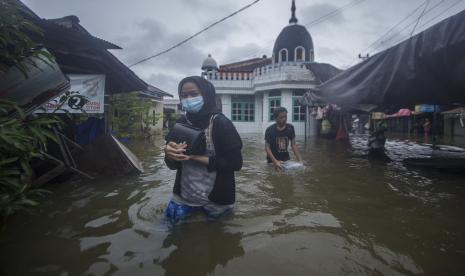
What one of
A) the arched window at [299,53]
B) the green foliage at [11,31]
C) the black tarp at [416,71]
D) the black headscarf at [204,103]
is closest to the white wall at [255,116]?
the arched window at [299,53]

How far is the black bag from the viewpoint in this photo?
2420 mm

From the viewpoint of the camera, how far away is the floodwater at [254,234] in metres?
2.15

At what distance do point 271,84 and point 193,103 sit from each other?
17.7 meters

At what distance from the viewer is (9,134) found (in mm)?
1582

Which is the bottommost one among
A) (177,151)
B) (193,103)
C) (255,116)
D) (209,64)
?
(177,151)

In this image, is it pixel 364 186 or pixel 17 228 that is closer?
pixel 17 228

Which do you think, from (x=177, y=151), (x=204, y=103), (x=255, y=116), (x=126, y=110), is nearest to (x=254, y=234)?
(x=177, y=151)

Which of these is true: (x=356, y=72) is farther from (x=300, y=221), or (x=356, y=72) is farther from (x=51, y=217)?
(x=51, y=217)

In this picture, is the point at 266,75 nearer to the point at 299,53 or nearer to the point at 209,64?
the point at 299,53

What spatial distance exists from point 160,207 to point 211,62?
2237 cm

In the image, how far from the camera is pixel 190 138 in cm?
243

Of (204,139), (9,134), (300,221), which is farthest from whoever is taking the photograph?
(300,221)

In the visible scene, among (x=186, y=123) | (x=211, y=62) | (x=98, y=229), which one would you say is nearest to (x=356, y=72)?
(x=186, y=123)

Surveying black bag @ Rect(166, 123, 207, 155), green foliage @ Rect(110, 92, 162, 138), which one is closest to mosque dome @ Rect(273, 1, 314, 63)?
green foliage @ Rect(110, 92, 162, 138)
